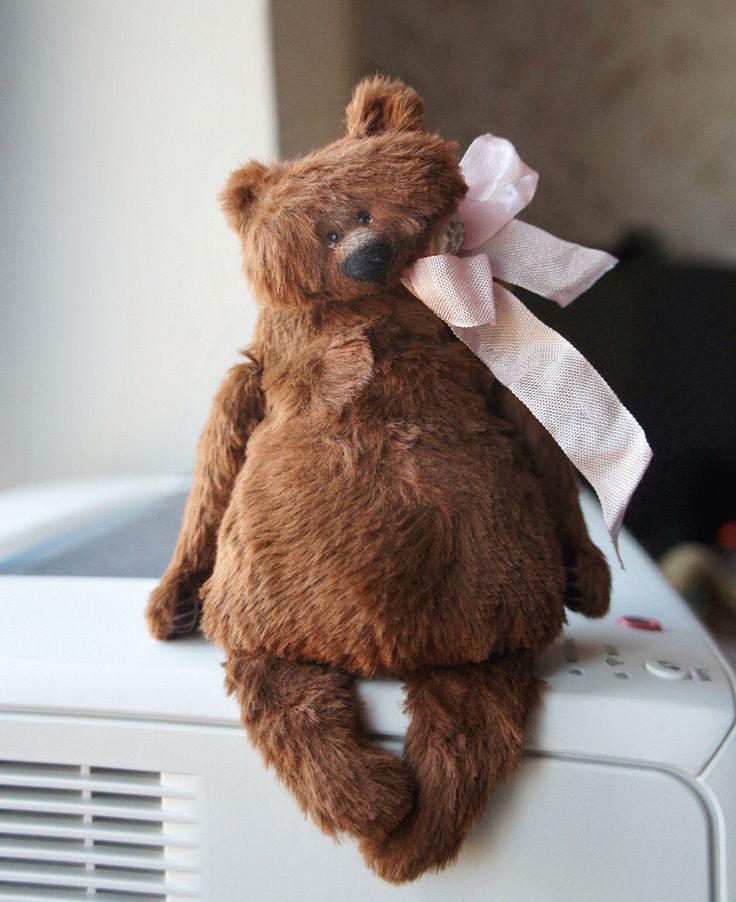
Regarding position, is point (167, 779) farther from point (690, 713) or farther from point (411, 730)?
point (690, 713)

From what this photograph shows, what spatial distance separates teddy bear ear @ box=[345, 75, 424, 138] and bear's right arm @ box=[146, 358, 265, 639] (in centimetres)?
13

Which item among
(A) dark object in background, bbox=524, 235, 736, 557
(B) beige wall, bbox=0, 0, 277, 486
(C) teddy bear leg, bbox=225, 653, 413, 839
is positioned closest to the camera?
(C) teddy bear leg, bbox=225, 653, 413, 839

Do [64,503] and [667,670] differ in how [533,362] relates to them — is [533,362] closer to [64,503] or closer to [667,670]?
[667,670]

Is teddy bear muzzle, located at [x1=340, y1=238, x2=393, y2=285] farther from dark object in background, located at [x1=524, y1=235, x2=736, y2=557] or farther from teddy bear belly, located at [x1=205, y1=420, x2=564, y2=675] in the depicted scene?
dark object in background, located at [x1=524, y1=235, x2=736, y2=557]

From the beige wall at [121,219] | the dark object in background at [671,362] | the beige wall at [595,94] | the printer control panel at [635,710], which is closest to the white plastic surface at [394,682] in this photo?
the printer control panel at [635,710]

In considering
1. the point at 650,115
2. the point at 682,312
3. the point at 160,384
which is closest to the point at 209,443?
the point at 160,384

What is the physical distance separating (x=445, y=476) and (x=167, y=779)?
21 cm

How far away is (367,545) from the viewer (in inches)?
13.8

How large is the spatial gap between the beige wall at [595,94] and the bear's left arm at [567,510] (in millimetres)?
1150

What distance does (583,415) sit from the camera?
0.38 meters

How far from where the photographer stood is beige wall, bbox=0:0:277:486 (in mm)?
935

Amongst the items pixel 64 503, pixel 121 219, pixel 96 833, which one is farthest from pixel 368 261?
pixel 121 219

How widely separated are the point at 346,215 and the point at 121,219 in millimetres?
719

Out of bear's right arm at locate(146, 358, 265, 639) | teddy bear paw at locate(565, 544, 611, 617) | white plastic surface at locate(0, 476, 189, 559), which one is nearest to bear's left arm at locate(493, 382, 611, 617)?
teddy bear paw at locate(565, 544, 611, 617)
